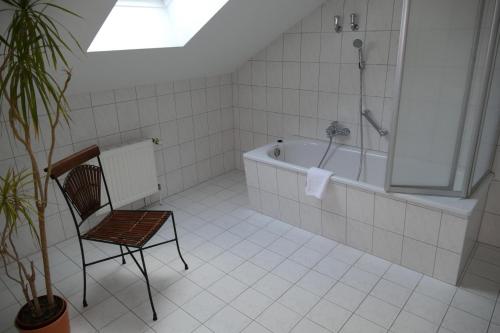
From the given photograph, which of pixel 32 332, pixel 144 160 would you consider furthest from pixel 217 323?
pixel 144 160

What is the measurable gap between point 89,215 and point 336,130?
84.3 inches

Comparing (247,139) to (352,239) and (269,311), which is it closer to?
(352,239)

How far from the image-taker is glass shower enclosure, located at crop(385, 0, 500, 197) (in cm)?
206

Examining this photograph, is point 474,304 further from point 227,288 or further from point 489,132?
point 227,288

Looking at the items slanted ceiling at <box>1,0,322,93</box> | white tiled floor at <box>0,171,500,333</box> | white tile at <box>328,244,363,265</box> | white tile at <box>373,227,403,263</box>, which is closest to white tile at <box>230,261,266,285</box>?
white tiled floor at <box>0,171,500,333</box>

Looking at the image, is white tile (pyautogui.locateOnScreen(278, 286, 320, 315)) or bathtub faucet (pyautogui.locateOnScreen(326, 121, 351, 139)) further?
bathtub faucet (pyautogui.locateOnScreen(326, 121, 351, 139))

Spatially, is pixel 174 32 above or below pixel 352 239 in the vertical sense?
above

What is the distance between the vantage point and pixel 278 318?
2135 mm

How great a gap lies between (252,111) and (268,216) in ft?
4.18

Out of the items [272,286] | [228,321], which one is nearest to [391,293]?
[272,286]

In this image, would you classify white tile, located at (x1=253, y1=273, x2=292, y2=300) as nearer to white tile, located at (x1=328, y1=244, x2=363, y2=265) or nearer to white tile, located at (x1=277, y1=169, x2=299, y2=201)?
white tile, located at (x1=328, y1=244, x2=363, y2=265)

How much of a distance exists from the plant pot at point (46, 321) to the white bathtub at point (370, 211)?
1.79 meters

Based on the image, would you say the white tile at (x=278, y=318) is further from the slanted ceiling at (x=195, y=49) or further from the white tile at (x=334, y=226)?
the slanted ceiling at (x=195, y=49)

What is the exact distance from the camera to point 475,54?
2.11m
